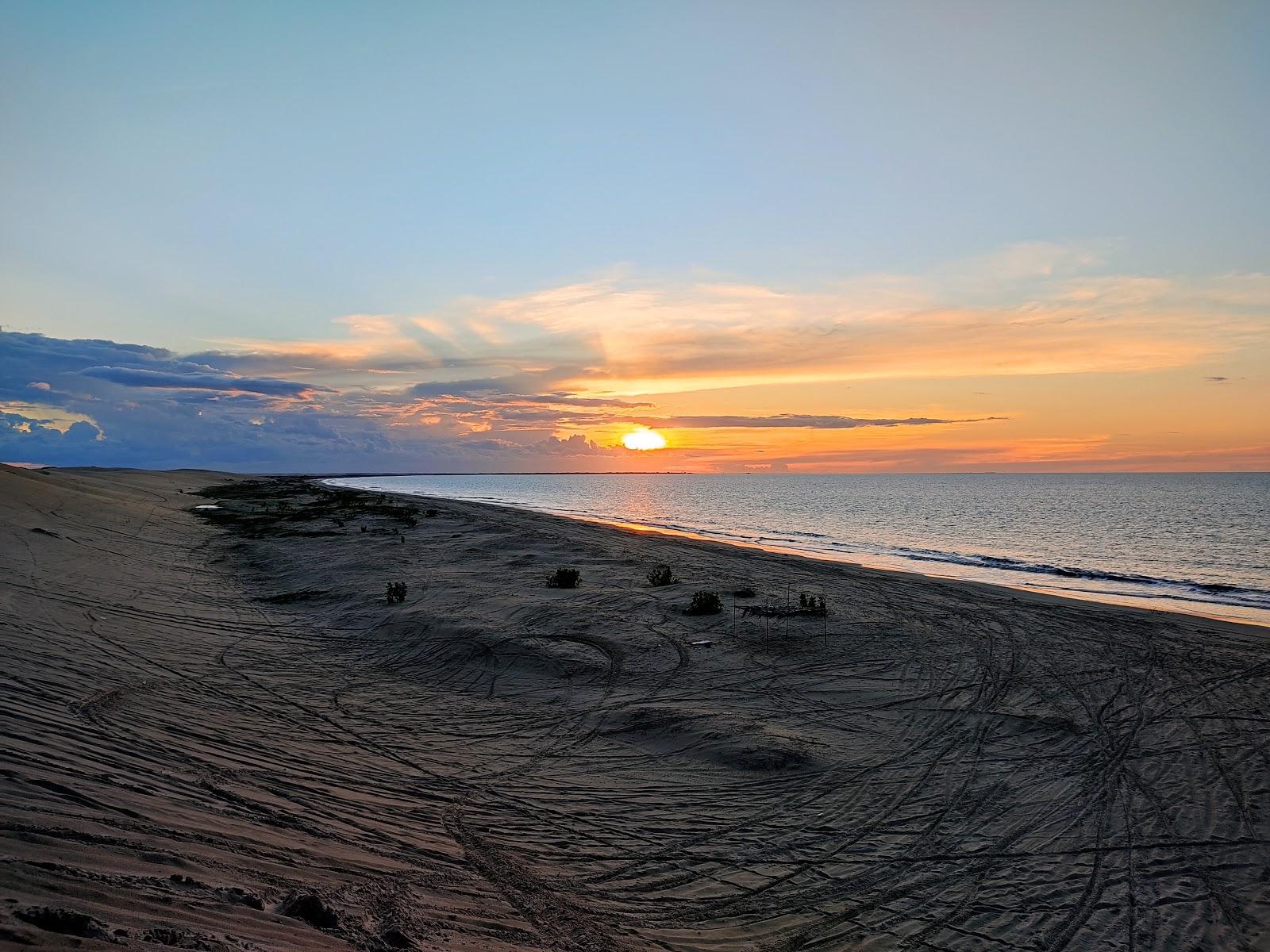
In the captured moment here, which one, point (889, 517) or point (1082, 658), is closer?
point (1082, 658)

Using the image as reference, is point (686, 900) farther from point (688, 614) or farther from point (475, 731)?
point (688, 614)

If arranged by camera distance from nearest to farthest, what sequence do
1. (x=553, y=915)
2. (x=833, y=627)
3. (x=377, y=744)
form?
(x=553, y=915) < (x=377, y=744) < (x=833, y=627)

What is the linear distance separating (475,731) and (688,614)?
7644mm

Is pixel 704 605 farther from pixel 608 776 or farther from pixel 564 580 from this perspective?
pixel 608 776

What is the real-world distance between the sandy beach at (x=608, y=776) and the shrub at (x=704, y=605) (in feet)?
0.80

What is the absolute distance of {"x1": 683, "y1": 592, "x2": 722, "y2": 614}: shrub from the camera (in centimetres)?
1667

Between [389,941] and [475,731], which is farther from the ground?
[389,941]

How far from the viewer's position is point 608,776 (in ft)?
27.4

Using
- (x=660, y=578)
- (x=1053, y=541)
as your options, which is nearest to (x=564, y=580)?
(x=660, y=578)

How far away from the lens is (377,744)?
28.5 feet

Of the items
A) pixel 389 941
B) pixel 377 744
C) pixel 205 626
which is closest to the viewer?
pixel 389 941

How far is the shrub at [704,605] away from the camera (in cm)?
1667

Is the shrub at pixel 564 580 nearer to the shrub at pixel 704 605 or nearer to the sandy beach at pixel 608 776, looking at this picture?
the sandy beach at pixel 608 776

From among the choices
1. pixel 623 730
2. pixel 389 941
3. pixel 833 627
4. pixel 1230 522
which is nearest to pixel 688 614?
pixel 833 627
